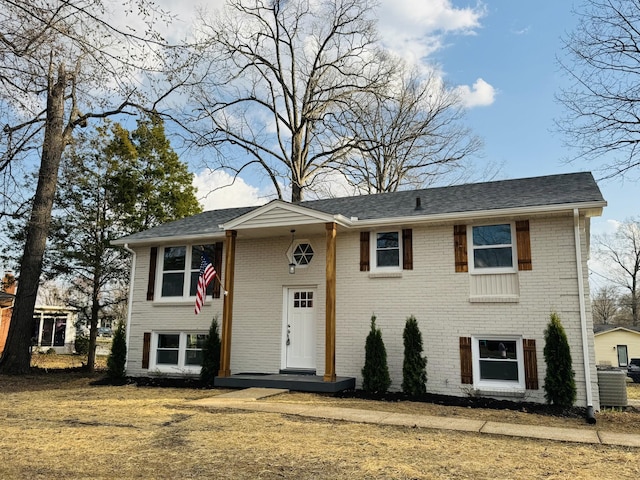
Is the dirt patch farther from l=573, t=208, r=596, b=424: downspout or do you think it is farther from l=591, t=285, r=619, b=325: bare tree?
l=591, t=285, r=619, b=325: bare tree

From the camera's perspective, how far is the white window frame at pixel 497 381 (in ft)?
33.3

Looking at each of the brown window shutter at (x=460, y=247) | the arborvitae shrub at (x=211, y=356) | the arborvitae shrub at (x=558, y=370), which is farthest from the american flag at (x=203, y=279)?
the arborvitae shrub at (x=558, y=370)

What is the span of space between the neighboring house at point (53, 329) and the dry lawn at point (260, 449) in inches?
998

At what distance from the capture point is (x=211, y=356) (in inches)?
496

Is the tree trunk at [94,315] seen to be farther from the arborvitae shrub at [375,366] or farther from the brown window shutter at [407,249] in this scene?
the brown window shutter at [407,249]

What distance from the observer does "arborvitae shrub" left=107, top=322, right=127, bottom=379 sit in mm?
13797

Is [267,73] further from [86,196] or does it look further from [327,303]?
[327,303]

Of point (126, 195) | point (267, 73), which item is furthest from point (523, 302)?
point (267, 73)

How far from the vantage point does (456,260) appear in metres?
11.0

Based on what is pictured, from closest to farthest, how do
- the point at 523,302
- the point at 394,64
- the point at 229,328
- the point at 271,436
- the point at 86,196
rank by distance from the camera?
the point at 271,436 → the point at 523,302 → the point at 229,328 → the point at 86,196 → the point at 394,64

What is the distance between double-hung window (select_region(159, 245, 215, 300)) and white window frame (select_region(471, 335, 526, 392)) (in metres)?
7.30

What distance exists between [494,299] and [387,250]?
2.68 metres

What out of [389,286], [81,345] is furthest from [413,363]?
[81,345]

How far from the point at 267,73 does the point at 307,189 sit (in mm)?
6056
